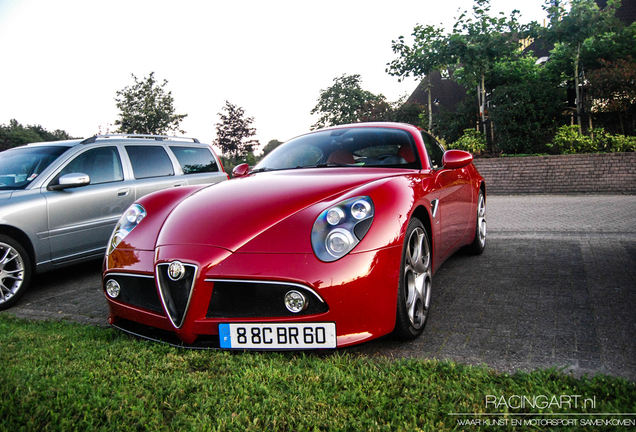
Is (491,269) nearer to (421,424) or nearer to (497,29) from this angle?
(421,424)

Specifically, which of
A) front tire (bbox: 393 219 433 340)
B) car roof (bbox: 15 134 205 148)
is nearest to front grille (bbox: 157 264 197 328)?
front tire (bbox: 393 219 433 340)

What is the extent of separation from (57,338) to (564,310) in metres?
3.54

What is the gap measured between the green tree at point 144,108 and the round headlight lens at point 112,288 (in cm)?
2647

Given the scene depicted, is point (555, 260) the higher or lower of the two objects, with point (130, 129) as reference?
lower

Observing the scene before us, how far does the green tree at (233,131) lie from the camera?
43531mm

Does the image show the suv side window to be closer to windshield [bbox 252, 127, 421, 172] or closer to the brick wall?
windshield [bbox 252, 127, 421, 172]

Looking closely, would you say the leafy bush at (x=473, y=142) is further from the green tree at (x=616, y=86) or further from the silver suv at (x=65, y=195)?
the silver suv at (x=65, y=195)

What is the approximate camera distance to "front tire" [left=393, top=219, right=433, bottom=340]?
9.11 feet

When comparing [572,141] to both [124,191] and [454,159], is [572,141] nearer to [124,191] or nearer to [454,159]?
[454,159]

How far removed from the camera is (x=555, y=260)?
5008 mm

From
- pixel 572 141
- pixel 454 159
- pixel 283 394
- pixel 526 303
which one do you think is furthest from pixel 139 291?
pixel 572 141

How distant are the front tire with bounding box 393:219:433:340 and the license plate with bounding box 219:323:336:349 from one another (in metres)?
0.51

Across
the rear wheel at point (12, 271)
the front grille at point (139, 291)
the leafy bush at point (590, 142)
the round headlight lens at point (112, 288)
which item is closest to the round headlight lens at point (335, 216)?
the front grille at point (139, 291)

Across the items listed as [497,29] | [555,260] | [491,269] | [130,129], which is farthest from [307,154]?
[130,129]
